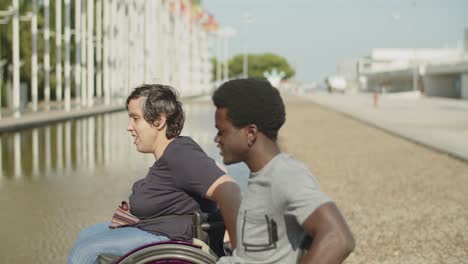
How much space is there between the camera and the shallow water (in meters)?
7.32

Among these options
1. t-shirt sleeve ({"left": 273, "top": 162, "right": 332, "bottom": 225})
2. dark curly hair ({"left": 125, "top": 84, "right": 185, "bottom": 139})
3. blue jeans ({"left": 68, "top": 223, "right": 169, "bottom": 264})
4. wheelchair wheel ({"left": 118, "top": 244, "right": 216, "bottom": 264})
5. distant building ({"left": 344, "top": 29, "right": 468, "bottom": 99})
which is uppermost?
dark curly hair ({"left": 125, "top": 84, "right": 185, "bottom": 139})

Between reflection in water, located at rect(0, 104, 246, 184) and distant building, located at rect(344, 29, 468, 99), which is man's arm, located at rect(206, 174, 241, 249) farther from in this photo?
distant building, located at rect(344, 29, 468, 99)

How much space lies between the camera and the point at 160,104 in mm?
3744

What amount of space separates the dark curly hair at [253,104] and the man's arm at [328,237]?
13.6 inches

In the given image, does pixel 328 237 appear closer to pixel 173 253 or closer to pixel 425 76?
pixel 173 253

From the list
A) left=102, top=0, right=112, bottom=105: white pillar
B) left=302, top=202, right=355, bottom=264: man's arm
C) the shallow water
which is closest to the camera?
left=302, top=202, right=355, bottom=264: man's arm

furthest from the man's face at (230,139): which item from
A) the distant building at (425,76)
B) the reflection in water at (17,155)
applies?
the distant building at (425,76)

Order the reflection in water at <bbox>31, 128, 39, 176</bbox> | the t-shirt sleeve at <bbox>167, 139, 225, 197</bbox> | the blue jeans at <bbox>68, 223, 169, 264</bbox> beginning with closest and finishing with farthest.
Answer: the t-shirt sleeve at <bbox>167, 139, 225, 197</bbox>, the blue jeans at <bbox>68, 223, 169, 264</bbox>, the reflection in water at <bbox>31, 128, 39, 176</bbox>

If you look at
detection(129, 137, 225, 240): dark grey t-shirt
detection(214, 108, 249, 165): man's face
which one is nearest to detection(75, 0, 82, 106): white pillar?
detection(129, 137, 225, 240): dark grey t-shirt

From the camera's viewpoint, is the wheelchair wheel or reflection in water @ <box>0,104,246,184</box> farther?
reflection in water @ <box>0,104,246,184</box>

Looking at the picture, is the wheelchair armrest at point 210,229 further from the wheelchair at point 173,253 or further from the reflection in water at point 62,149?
the reflection in water at point 62,149

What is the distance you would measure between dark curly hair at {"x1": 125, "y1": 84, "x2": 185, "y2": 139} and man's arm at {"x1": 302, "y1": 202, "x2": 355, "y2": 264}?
148 centimetres

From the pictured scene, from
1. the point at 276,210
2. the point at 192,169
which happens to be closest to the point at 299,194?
the point at 276,210

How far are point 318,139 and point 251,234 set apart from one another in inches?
793
